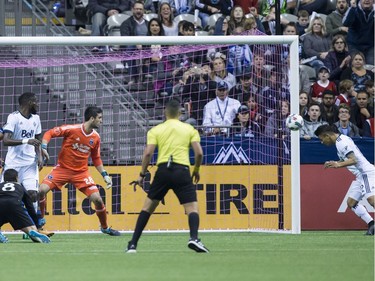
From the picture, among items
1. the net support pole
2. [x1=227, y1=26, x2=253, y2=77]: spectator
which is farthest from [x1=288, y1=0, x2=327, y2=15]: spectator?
the net support pole

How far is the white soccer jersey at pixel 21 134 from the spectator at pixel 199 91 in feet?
11.3

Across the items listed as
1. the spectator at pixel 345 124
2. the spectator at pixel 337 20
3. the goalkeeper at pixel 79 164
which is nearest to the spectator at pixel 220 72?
the spectator at pixel 345 124

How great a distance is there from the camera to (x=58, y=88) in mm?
21578

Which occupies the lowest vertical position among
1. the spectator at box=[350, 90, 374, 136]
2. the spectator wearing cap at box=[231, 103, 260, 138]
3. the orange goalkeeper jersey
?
the orange goalkeeper jersey

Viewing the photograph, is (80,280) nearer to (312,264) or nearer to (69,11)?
(312,264)

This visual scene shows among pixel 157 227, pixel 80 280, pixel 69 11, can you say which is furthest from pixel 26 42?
pixel 80 280

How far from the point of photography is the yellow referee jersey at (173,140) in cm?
1476

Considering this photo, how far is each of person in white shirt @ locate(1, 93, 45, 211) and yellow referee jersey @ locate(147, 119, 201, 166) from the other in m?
4.24

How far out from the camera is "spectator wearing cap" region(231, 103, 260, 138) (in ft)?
69.2

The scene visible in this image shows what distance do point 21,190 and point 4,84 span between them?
3.99 meters

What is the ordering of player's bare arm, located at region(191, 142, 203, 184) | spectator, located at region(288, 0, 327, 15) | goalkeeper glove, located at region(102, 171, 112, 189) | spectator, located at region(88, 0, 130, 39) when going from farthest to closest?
spectator, located at region(288, 0, 327, 15)
spectator, located at region(88, 0, 130, 39)
goalkeeper glove, located at region(102, 171, 112, 189)
player's bare arm, located at region(191, 142, 203, 184)

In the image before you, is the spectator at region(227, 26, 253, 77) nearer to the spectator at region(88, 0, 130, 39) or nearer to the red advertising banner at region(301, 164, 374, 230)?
the red advertising banner at region(301, 164, 374, 230)

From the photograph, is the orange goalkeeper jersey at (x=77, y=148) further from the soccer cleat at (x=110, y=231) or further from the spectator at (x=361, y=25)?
the spectator at (x=361, y=25)

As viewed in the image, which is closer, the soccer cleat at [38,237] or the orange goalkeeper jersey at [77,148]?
the soccer cleat at [38,237]
